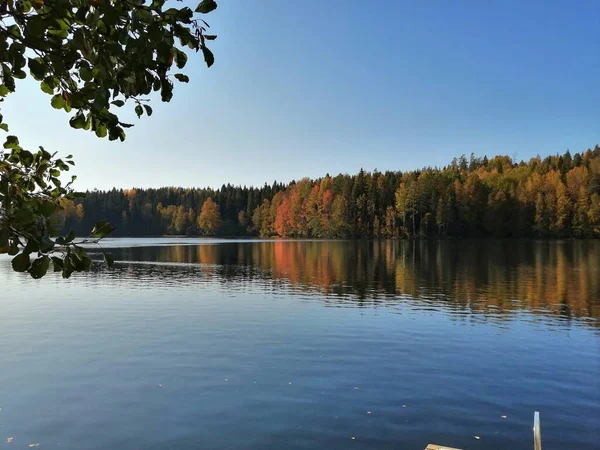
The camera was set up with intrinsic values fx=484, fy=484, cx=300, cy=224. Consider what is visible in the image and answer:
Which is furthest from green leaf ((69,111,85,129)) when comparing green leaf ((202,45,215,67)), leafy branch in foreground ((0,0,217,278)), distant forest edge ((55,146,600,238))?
distant forest edge ((55,146,600,238))

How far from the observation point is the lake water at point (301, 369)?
38.4 feet

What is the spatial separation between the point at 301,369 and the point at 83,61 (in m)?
15.1

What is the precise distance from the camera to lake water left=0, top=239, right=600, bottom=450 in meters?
11.7

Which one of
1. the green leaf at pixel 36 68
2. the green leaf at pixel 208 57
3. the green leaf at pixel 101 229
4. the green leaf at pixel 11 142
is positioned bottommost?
the green leaf at pixel 101 229

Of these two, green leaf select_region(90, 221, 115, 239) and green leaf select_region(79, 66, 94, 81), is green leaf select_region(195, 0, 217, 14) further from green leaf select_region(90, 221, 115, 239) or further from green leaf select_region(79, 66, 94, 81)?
green leaf select_region(90, 221, 115, 239)

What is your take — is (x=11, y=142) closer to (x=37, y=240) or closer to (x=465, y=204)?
(x=37, y=240)

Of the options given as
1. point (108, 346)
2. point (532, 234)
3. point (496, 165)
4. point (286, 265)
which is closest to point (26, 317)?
point (108, 346)

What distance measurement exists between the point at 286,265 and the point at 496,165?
161 m

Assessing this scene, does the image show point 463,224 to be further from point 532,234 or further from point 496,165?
point 496,165

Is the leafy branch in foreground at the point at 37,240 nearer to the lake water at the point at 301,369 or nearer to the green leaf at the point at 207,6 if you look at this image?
the green leaf at the point at 207,6

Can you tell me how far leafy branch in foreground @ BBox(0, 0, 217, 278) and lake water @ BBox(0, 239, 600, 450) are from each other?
31.5 feet

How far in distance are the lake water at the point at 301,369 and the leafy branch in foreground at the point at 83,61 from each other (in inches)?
378

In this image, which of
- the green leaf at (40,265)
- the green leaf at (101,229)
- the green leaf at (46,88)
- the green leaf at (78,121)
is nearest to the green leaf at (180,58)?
the green leaf at (78,121)

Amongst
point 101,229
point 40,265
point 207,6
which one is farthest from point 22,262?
point 207,6
